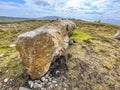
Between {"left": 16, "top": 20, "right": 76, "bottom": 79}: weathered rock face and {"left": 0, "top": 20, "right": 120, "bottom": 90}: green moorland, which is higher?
{"left": 16, "top": 20, "right": 76, "bottom": 79}: weathered rock face

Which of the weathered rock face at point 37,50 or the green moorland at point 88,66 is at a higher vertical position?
the weathered rock face at point 37,50

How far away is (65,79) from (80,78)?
3.42 feet

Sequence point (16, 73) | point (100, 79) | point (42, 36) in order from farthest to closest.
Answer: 1. point (16, 73)
2. point (100, 79)
3. point (42, 36)

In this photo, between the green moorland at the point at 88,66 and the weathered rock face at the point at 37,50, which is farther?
the green moorland at the point at 88,66

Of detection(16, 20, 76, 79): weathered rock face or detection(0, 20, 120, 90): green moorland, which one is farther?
detection(0, 20, 120, 90): green moorland

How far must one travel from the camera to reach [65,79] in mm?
13531

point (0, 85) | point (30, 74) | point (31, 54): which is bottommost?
point (0, 85)

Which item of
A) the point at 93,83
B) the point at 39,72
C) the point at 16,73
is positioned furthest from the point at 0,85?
the point at 93,83

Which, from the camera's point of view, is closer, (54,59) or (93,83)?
(93,83)

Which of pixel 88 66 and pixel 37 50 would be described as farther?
pixel 88 66

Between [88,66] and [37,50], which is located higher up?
[37,50]

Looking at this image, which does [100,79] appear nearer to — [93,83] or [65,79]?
[93,83]

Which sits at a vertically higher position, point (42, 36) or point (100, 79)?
point (42, 36)

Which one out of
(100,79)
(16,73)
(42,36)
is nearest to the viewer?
(42,36)
